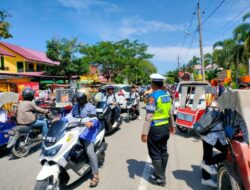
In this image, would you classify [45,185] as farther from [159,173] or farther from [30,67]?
[30,67]

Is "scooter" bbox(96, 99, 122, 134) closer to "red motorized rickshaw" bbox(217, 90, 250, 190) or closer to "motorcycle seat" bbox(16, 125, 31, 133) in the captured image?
"motorcycle seat" bbox(16, 125, 31, 133)

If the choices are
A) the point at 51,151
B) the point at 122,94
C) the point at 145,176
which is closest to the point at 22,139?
the point at 51,151

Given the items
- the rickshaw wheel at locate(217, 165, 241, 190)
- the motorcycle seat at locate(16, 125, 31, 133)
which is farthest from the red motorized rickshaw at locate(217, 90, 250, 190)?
the motorcycle seat at locate(16, 125, 31, 133)

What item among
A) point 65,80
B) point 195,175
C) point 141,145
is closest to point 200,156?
point 195,175

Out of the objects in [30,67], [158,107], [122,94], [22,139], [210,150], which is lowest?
[22,139]

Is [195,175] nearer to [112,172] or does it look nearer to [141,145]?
[112,172]

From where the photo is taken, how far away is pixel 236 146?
3047mm

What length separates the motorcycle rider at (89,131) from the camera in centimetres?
424

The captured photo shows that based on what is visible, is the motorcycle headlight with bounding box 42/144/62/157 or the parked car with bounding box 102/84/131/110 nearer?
the motorcycle headlight with bounding box 42/144/62/157

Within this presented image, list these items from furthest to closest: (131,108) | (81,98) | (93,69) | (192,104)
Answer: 1. (93,69)
2. (131,108)
3. (192,104)
4. (81,98)

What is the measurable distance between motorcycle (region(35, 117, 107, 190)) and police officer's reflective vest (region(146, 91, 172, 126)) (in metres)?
1.17

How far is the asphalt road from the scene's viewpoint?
4.29 m

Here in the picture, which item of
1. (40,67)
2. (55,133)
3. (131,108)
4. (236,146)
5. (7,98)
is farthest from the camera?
(40,67)

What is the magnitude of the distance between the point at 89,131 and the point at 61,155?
31.6 inches
